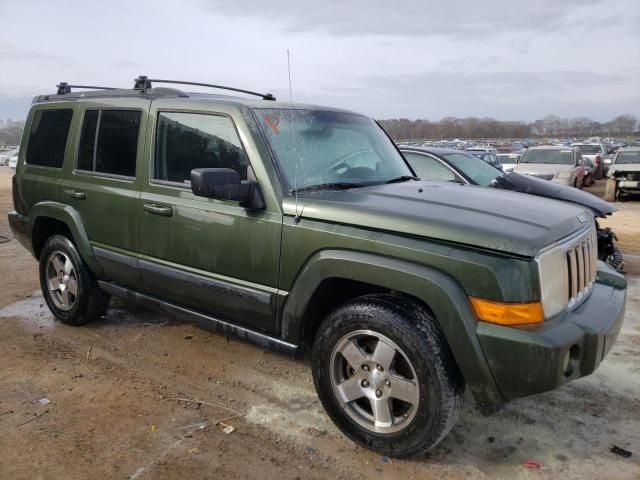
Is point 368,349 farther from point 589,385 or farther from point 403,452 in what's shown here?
point 589,385

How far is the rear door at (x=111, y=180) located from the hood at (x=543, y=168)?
1282cm

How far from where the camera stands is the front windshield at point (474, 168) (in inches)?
289

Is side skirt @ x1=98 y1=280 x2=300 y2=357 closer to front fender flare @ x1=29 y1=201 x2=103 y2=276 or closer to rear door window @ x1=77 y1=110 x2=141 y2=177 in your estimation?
front fender flare @ x1=29 y1=201 x2=103 y2=276

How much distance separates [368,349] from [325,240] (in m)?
0.67

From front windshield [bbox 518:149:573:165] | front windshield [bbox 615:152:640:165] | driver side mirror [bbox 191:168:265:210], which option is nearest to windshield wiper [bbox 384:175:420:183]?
driver side mirror [bbox 191:168:265:210]

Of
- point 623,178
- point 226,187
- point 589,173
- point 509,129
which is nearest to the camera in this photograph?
point 226,187

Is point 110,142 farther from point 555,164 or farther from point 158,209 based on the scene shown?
point 555,164

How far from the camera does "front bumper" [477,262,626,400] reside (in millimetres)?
2363

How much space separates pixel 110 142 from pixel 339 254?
2.34 m

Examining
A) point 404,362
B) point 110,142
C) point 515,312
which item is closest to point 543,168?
point 110,142

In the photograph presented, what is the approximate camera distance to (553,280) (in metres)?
2.53

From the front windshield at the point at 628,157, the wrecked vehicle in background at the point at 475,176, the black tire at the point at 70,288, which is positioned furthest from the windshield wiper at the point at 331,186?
the front windshield at the point at 628,157

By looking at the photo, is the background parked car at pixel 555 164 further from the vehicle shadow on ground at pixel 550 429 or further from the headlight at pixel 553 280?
the headlight at pixel 553 280

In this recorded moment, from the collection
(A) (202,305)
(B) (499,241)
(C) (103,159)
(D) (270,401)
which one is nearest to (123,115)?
(C) (103,159)
